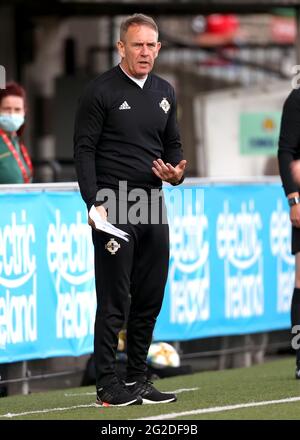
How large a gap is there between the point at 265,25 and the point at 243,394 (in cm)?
2236

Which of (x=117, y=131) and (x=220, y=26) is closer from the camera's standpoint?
(x=117, y=131)

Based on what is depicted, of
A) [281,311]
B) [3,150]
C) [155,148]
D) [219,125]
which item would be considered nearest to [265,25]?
[219,125]

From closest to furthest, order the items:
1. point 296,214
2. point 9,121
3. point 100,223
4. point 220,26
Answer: point 100,223, point 296,214, point 9,121, point 220,26

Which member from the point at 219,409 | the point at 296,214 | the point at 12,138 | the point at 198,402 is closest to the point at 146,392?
the point at 198,402

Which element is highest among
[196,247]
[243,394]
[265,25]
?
[265,25]

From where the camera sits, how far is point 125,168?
8562 millimetres

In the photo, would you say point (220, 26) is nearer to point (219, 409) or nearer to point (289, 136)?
point (289, 136)

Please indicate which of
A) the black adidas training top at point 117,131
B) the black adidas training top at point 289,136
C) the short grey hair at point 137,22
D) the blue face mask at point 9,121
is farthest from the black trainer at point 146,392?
the blue face mask at point 9,121

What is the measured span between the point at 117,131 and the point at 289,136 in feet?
5.97

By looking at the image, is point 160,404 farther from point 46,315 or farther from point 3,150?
point 3,150

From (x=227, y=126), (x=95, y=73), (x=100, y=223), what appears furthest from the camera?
(x=95, y=73)

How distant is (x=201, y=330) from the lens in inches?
484

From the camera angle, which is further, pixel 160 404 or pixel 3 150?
pixel 3 150

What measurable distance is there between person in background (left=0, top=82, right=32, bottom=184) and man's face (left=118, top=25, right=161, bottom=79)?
2566 mm
